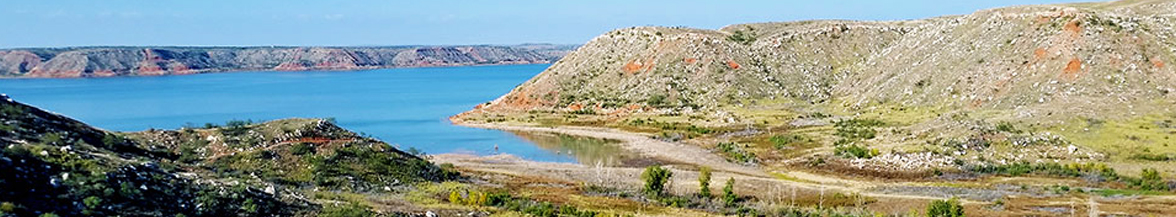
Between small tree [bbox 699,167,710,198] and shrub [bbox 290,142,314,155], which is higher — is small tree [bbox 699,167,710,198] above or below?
below

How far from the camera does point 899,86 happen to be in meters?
90.0

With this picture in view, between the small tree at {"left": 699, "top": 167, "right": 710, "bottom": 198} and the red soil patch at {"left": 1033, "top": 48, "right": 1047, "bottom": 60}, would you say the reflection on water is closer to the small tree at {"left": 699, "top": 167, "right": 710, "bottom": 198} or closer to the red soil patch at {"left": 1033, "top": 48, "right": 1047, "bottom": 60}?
the small tree at {"left": 699, "top": 167, "right": 710, "bottom": 198}

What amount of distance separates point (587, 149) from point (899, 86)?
33197 millimetres

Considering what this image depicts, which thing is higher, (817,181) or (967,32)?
(967,32)

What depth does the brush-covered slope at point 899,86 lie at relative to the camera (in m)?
63.1

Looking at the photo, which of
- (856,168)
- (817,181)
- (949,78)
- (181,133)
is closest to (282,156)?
(181,133)

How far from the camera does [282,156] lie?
4862 cm

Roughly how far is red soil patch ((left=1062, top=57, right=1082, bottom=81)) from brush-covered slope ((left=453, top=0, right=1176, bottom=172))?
6.6 inches

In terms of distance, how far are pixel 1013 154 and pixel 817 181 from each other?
13338 mm

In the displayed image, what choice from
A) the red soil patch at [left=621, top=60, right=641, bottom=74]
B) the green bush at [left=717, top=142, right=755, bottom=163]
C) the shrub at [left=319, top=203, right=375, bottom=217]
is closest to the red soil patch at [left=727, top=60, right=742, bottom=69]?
the red soil patch at [left=621, top=60, right=641, bottom=74]

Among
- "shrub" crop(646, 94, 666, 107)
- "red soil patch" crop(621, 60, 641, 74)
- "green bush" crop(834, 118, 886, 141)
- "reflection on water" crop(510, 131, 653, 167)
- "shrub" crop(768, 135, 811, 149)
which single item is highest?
"red soil patch" crop(621, 60, 641, 74)

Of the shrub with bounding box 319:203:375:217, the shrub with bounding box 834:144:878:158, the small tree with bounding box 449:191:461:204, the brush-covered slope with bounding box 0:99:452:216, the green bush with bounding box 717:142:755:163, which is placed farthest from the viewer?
the green bush with bounding box 717:142:755:163

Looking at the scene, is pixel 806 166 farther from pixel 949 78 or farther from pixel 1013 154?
pixel 949 78

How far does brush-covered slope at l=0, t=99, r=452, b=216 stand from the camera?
3044cm
